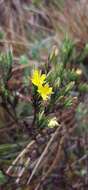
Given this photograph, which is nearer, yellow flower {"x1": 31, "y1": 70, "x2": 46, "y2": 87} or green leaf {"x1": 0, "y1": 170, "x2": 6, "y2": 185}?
yellow flower {"x1": 31, "y1": 70, "x2": 46, "y2": 87}

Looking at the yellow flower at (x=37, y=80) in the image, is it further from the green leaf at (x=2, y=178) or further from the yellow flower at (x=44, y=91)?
the green leaf at (x=2, y=178)

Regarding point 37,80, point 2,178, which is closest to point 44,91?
point 37,80

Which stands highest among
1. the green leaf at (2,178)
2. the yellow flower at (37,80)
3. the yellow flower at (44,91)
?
the yellow flower at (37,80)

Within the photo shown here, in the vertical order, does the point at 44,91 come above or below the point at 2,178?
above

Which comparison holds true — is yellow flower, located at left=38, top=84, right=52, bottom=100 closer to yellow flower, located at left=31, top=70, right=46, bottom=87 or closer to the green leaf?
yellow flower, located at left=31, top=70, right=46, bottom=87

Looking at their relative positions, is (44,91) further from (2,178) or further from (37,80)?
(2,178)

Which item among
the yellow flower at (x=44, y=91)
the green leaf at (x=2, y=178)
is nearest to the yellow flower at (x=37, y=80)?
the yellow flower at (x=44, y=91)

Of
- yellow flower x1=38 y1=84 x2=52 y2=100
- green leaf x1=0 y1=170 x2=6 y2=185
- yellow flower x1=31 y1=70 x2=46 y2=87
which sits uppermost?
yellow flower x1=31 y1=70 x2=46 y2=87

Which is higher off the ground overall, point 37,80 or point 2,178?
point 37,80

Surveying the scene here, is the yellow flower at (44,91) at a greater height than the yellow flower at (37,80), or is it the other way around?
the yellow flower at (37,80)

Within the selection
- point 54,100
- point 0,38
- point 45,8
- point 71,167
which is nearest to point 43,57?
point 0,38

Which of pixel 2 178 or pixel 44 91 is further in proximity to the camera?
pixel 2 178

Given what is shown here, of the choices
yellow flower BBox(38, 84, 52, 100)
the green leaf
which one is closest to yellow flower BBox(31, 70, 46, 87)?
yellow flower BBox(38, 84, 52, 100)

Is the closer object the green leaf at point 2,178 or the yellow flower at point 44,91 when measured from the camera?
the yellow flower at point 44,91
